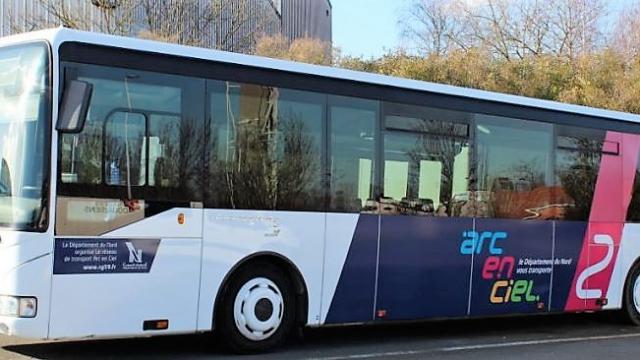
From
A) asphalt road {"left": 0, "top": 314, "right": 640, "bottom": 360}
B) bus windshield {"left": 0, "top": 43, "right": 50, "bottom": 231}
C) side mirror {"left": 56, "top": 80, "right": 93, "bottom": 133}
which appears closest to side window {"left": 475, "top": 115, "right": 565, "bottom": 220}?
asphalt road {"left": 0, "top": 314, "right": 640, "bottom": 360}

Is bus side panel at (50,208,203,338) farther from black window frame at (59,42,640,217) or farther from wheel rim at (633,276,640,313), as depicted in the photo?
wheel rim at (633,276,640,313)

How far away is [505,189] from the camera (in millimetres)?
10375

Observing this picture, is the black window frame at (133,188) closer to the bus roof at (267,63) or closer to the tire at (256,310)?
the bus roof at (267,63)

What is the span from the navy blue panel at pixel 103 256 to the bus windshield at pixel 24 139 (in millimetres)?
334

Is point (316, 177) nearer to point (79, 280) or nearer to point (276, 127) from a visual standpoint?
point (276, 127)

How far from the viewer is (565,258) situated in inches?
432

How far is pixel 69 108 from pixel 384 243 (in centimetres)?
396

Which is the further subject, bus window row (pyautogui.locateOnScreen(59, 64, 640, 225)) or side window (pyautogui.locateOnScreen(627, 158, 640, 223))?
side window (pyautogui.locateOnScreen(627, 158, 640, 223))

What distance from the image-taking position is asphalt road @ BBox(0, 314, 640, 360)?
27.5 ft

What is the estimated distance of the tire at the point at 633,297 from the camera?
11.8 m

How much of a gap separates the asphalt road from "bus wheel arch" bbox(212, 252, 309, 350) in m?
0.44

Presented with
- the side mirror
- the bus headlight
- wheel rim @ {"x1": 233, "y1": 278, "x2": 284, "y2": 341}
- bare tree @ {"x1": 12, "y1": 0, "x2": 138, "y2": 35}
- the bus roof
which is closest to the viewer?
the bus headlight

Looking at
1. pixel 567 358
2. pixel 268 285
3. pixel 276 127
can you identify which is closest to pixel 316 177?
pixel 276 127

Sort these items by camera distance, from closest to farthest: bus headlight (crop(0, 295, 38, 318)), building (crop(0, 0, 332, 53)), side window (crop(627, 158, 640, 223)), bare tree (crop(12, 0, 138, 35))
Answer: bus headlight (crop(0, 295, 38, 318))
side window (crop(627, 158, 640, 223))
bare tree (crop(12, 0, 138, 35))
building (crop(0, 0, 332, 53))
